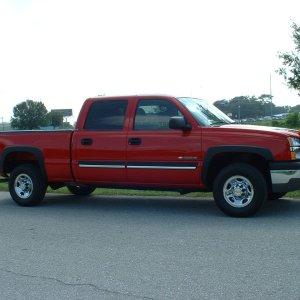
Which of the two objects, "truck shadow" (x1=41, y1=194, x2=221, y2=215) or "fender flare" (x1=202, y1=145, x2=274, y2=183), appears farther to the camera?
"truck shadow" (x1=41, y1=194, x2=221, y2=215)

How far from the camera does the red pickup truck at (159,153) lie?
7391 millimetres

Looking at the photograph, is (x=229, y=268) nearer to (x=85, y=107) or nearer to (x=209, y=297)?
(x=209, y=297)

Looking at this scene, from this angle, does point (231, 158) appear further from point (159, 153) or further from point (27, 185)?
point (27, 185)

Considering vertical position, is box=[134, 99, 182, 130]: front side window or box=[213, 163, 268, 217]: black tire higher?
box=[134, 99, 182, 130]: front side window

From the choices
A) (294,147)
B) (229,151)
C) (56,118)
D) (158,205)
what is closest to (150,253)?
(229,151)

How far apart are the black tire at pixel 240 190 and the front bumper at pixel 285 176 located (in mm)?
172

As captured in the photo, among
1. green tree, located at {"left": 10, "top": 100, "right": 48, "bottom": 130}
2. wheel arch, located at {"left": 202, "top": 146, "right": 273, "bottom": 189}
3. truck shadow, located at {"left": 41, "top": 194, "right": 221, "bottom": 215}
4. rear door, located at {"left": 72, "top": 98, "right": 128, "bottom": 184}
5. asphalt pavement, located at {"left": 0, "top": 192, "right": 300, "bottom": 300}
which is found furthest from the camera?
green tree, located at {"left": 10, "top": 100, "right": 48, "bottom": 130}

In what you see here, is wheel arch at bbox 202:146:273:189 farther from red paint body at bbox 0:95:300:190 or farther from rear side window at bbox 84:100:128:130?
rear side window at bbox 84:100:128:130

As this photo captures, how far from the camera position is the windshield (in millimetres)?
8055

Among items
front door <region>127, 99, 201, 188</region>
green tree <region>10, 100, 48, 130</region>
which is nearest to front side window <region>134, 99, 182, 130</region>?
front door <region>127, 99, 201, 188</region>

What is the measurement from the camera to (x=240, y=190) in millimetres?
7555

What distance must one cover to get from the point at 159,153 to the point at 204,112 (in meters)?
1.12

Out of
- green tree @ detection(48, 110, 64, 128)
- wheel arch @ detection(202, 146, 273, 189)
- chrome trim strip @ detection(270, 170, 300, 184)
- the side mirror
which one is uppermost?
green tree @ detection(48, 110, 64, 128)

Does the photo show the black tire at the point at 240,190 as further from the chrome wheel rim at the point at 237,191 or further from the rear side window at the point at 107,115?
the rear side window at the point at 107,115
